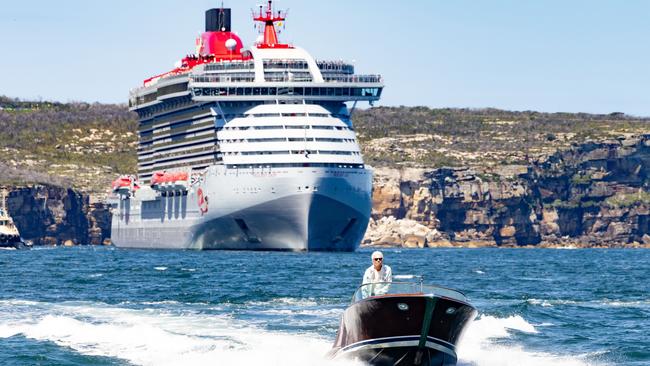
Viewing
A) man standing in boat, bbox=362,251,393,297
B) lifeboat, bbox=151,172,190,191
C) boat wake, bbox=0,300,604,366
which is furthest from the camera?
lifeboat, bbox=151,172,190,191

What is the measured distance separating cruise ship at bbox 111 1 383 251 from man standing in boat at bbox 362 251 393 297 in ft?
268

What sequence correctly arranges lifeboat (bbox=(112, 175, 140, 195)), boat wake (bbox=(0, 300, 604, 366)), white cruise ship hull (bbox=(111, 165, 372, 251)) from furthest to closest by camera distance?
lifeboat (bbox=(112, 175, 140, 195)) < white cruise ship hull (bbox=(111, 165, 372, 251)) < boat wake (bbox=(0, 300, 604, 366))

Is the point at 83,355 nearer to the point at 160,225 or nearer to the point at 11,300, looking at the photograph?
the point at 11,300

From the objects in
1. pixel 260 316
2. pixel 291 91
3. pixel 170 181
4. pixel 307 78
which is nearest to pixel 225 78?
pixel 291 91

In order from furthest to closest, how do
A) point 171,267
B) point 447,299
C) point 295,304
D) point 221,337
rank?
1. point 171,267
2. point 295,304
3. point 221,337
4. point 447,299

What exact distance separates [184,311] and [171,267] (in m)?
37.9

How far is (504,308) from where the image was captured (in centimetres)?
5506

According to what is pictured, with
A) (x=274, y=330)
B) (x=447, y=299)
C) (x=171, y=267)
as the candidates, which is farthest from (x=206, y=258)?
(x=447, y=299)

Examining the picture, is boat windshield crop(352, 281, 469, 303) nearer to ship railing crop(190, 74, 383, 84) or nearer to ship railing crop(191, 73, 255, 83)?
ship railing crop(190, 74, 383, 84)

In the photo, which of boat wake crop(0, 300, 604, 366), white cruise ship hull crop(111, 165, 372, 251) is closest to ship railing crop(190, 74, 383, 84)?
white cruise ship hull crop(111, 165, 372, 251)

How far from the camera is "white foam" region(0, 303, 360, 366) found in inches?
1521

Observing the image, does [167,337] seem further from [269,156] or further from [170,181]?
[170,181]

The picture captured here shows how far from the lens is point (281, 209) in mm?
116188

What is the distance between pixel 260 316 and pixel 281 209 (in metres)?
65.4
